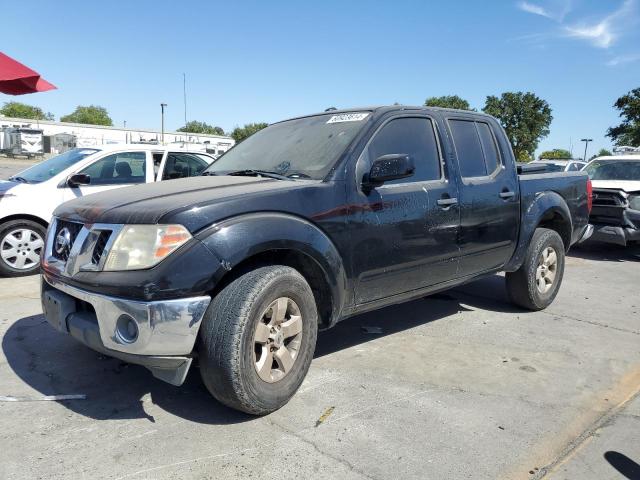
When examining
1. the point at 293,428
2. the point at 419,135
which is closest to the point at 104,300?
the point at 293,428

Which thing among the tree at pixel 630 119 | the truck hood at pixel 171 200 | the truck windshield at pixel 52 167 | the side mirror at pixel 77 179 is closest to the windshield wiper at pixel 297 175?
the truck hood at pixel 171 200

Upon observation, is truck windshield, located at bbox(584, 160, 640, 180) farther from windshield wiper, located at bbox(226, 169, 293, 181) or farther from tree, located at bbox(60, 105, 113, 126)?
tree, located at bbox(60, 105, 113, 126)

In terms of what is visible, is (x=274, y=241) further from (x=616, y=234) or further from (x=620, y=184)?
(x=620, y=184)

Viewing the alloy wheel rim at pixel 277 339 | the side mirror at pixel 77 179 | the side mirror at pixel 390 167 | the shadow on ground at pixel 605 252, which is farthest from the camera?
the shadow on ground at pixel 605 252

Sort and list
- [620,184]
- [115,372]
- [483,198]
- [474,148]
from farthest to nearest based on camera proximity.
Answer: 1. [620,184]
2. [474,148]
3. [483,198]
4. [115,372]

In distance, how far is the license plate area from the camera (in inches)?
117

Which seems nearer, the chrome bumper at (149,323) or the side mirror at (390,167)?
the chrome bumper at (149,323)

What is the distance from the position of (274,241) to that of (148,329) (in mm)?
816

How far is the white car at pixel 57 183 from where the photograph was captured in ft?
20.2

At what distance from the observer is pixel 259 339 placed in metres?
2.92

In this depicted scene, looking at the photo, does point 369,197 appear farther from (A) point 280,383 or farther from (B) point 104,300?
(B) point 104,300

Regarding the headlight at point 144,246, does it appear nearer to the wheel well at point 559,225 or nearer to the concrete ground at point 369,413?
the concrete ground at point 369,413

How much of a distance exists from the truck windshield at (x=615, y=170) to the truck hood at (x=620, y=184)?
364 mm

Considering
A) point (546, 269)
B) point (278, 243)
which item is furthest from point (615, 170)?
point (278, 243)
